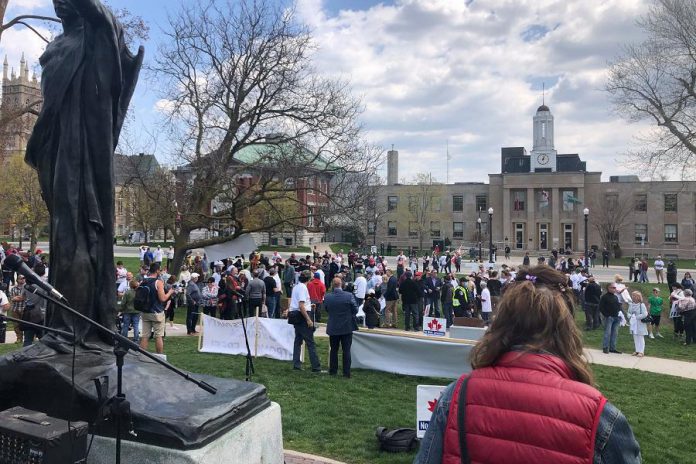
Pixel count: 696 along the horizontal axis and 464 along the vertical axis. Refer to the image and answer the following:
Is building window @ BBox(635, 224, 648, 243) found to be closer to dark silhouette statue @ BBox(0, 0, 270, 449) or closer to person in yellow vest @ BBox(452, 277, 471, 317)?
person in yellow vest @ BBox(452, 277, 471, 317)

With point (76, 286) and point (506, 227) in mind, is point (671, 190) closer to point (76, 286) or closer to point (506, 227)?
point (506, 227)

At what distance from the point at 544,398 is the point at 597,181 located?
224 ft

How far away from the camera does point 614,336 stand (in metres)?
13.9

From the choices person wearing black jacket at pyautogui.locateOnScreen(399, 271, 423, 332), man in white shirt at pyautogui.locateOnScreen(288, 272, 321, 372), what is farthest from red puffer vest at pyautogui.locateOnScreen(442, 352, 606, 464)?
person wearing black jacket at pyautogui.locateOnScreen(399, 271, 423, 332)

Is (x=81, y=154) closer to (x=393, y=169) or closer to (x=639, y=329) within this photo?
(x=639, y=329)

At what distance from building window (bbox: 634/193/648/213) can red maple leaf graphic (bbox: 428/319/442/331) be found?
57.3m

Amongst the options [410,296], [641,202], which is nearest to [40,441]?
[410,296]

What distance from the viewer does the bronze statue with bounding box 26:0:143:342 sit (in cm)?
466

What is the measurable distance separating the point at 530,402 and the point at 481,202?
69256mm

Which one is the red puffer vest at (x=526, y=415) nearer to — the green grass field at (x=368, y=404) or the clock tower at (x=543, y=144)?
the green grass field at (x=368, y=404)

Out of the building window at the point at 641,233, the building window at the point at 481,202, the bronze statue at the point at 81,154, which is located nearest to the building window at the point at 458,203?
the building window at the point at 481,202

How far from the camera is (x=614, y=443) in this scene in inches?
69.4

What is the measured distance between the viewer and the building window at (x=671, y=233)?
200 ft

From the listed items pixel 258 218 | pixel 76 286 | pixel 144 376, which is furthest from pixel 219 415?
pixel 258 218
